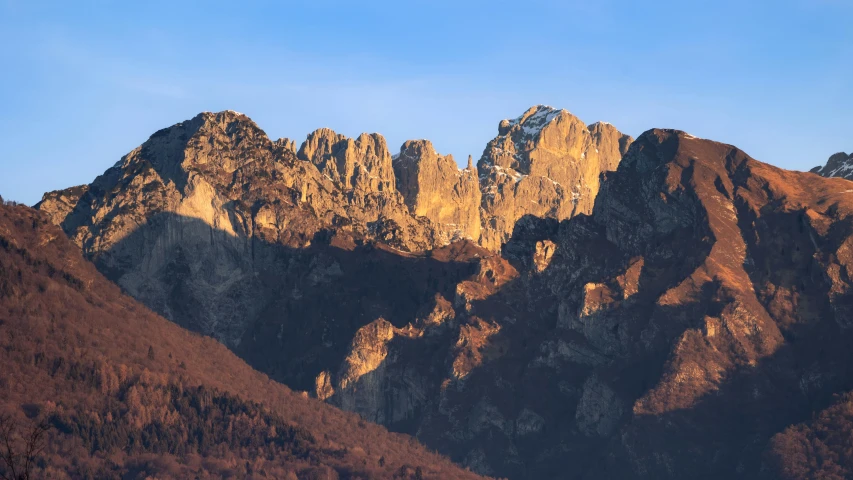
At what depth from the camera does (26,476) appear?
5834cm

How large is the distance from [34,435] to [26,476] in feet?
6.38

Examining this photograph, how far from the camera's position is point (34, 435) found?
57.7 m
